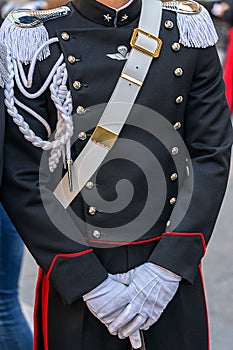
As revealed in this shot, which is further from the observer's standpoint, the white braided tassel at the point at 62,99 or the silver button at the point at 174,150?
the silver button at the point at 174,150

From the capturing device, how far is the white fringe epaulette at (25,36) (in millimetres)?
2137

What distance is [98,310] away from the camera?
215 centimetres

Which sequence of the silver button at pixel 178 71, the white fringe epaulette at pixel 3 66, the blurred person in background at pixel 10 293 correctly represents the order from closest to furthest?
the white fringe epaulette at pixel 3 66 → the silver button at pixel 178 71 → the blurred person in background at pixel 10 293

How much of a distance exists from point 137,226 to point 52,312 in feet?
1.12

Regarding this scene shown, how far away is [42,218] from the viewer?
7.06 feet

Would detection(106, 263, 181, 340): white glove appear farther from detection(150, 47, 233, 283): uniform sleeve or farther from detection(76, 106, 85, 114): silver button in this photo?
detection(76, 106, 85, 114): silver button

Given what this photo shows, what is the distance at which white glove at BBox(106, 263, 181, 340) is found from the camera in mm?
2152

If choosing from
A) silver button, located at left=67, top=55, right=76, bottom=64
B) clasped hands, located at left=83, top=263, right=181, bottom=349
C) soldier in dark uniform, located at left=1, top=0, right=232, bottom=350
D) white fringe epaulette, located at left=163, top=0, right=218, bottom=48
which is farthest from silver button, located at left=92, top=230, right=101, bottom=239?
white fringe epaulette, located at left=163, top=0, right=218, bottom=48

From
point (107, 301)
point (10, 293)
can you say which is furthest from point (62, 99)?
point (10, 293)

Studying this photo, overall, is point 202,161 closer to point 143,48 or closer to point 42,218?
point 143,48

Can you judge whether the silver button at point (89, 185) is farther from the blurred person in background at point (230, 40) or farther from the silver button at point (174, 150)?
the blurred person in background at point (230, 40)

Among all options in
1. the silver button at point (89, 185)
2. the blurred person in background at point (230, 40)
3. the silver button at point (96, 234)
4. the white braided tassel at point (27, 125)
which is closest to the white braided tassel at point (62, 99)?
the white braided tassel at point (27, 125)

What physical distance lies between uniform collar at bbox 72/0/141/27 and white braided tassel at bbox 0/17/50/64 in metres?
0.13

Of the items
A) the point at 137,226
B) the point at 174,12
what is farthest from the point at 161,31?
the point at 137,226
